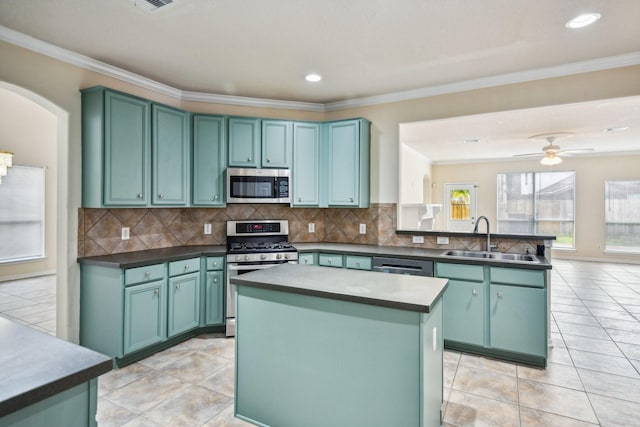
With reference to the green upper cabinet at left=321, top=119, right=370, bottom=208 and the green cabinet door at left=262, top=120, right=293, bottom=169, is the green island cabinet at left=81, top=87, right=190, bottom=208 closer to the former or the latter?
the green cabinet door at left=262, top=120, right=293, bottom=169

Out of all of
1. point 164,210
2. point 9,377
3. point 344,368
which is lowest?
point 344,368

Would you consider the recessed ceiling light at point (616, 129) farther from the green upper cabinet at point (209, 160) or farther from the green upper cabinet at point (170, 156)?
the green upper cabinet at point (170, 156)

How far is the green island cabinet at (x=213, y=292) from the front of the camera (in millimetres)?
3646

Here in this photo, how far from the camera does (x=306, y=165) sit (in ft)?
14.0

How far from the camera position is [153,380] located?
109 inches

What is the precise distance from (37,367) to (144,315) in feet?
7.40

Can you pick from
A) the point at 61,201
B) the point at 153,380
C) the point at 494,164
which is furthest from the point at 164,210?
the point at 494,164

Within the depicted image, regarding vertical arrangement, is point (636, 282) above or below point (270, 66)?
below

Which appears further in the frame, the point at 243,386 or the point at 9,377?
the point at 243,386

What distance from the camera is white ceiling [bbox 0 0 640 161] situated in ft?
7.79

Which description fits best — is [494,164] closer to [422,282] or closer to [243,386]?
[422,282]

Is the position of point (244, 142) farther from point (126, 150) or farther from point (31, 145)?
point (31, 145)

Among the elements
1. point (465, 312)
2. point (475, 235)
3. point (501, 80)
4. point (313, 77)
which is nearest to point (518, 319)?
point (465, 312)

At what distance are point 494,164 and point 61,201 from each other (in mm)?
9505
